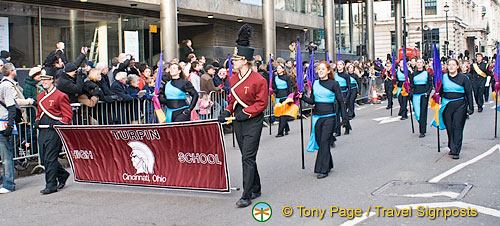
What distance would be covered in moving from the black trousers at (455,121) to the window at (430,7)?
62.9m

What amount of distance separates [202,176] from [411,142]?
6.53m

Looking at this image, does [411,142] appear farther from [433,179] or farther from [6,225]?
[6,225]

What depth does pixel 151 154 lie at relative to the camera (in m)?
8.42

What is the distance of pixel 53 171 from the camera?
9055 millimetres

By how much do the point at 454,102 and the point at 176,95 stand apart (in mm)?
5134

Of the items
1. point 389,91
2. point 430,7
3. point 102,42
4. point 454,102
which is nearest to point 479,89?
point 389,91

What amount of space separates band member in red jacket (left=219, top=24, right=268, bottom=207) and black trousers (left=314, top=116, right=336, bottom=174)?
163cm

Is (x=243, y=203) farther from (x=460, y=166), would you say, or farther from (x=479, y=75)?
(x=479, y=75)

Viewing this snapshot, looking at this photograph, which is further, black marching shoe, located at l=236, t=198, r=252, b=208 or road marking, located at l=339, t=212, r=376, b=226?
black marching shoe, located at l=236, t=198, r=252, b=208

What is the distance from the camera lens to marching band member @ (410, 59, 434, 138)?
46.0 feet

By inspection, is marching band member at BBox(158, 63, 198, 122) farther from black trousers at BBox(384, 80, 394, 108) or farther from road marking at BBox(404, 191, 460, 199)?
black trousers at BBox(384, 80, 394, 108)

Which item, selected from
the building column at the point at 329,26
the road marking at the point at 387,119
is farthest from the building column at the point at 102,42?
the building column at the point at 329,26

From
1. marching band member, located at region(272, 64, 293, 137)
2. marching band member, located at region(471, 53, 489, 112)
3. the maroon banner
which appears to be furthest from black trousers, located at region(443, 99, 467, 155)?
marching band member, located at region(471, 53, 489, 112)

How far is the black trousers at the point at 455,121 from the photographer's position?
10789mm
